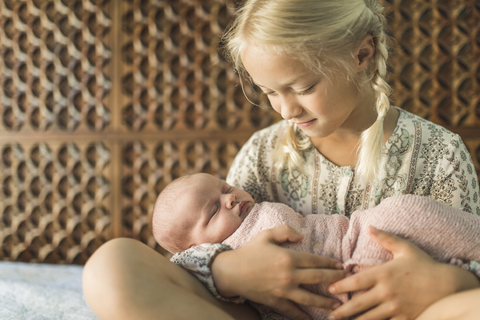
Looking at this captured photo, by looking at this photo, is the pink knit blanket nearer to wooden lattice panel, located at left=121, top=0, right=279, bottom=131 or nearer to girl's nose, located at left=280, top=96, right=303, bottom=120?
girl's nose, located at left=280, top=96, right=303, bottom=120

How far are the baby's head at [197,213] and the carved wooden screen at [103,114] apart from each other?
876 millimetres

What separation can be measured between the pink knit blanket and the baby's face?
7.4 inches

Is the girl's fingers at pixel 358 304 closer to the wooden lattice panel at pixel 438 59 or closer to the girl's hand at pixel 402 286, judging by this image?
the girl's hand at pixel 402 286

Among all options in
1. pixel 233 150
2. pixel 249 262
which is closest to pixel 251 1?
pixel 249 262

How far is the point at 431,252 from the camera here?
2.34 feet

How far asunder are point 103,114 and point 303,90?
1358 mm

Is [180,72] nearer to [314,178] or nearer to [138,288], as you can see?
[314,178]

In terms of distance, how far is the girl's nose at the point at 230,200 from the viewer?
36.1 inches

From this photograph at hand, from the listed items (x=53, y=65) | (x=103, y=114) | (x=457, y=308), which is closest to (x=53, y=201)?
(x=103, y=114)

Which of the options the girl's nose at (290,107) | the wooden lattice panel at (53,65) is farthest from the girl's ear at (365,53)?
the wooden lattice panel at (53,65)

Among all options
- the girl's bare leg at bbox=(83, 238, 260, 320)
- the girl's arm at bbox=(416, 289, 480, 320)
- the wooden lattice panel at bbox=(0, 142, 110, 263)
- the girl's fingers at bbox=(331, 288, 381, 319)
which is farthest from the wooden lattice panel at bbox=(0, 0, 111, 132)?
the girl's arm at bbox=(416, 289, 480, 320)

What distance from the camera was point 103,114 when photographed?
1905mm

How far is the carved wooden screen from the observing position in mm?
1817

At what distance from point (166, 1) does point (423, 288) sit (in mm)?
1676
